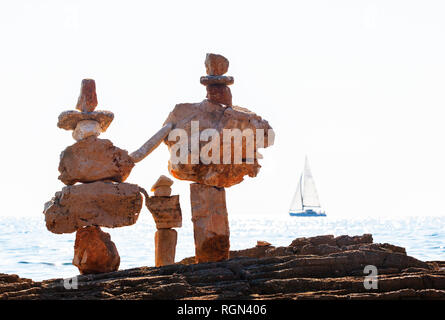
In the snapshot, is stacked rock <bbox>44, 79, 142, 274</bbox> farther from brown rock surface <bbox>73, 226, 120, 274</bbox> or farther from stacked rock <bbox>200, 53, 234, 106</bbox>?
stacked rock <bbox>200, 53, 234, 106</bbox>

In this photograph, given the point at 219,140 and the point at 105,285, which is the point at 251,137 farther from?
the point at 105,285

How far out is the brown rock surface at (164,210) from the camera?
1318 centimetres

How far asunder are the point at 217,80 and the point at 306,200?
2470 inches

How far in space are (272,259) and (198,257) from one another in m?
1.84

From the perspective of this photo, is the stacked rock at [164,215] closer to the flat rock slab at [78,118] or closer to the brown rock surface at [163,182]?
the brown rock surface at [163,182]

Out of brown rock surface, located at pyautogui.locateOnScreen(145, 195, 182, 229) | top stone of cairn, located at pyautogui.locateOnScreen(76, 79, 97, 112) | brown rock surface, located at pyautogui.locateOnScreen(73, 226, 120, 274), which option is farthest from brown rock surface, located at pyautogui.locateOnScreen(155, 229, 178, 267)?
top stone of cairn, located at pyautogui.locateOnScreen(76, 79, 97, 112)

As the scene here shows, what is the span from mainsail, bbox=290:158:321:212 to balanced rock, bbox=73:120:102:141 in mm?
59843

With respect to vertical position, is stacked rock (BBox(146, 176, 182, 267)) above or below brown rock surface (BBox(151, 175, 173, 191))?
below

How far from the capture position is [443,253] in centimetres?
2939

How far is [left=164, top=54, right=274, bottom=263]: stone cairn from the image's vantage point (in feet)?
40.1

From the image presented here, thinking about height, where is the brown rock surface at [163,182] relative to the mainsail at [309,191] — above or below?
below

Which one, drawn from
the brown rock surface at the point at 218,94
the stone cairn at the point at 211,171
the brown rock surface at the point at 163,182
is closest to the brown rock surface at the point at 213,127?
the stone cairn at the point at 211,171

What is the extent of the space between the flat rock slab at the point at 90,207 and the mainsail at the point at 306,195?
59864 mm
